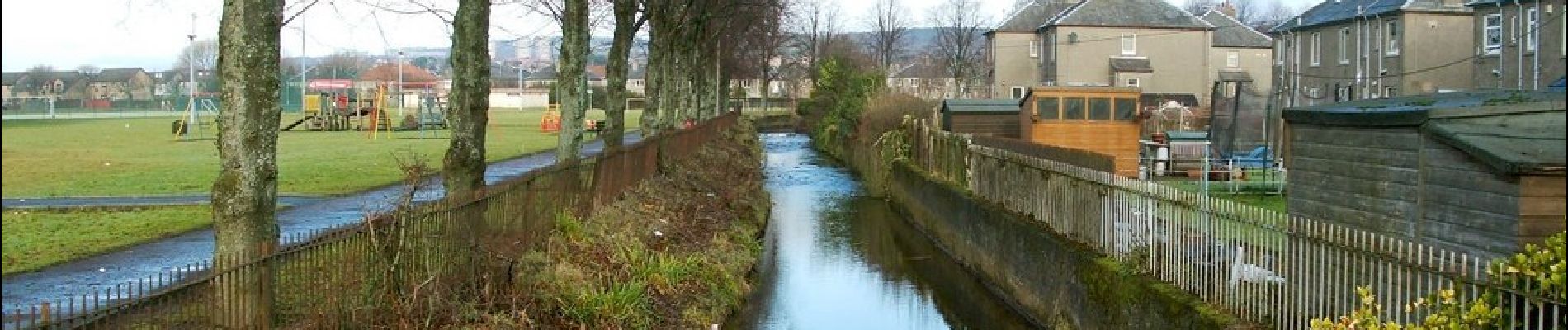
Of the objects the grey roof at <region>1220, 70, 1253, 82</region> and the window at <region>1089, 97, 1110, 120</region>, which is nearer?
the window at <region>1089, 97, 1110, 120</region>

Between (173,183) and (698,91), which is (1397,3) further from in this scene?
(173,183)

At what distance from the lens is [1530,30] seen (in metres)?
34.0

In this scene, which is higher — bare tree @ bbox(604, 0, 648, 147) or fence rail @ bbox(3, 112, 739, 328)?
bare tree @ bbox(604, 0, 648, 147)

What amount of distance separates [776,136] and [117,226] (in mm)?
64041

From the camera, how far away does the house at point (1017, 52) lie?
72562 mm

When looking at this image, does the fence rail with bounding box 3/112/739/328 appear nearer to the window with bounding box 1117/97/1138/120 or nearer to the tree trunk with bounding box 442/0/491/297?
the tree trunk with bounding box 442/0/491/297

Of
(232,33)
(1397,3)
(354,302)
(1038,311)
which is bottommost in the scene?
(1038,311)

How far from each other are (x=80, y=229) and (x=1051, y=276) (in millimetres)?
11218

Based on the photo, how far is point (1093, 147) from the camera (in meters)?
32.6

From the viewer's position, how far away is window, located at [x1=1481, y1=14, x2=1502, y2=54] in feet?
121

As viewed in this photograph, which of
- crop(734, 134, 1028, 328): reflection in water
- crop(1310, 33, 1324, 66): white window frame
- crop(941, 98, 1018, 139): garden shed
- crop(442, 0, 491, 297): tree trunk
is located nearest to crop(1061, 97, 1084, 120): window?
crop(941, 98, 1018, 139): garden shed

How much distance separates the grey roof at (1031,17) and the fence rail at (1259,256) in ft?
185

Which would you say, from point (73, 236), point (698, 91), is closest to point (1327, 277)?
point (73, 236)

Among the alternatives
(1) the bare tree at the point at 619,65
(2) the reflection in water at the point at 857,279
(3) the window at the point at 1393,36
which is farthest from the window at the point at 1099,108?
(3) the window at the point at 1393,36
